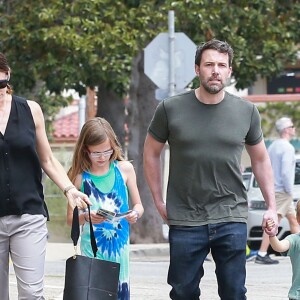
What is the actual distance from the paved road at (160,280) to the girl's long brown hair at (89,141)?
287 centimetres

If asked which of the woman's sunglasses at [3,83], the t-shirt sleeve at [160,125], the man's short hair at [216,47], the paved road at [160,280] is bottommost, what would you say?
the paved road at [160,280]

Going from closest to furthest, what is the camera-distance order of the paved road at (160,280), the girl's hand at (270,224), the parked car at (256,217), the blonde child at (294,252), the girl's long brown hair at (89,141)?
the girl's hand at (270,224)
the girl's long brown hair at (89,141)
the blonde child at (294,252)
the paved road at (160,280)
the parked car at (256,217)

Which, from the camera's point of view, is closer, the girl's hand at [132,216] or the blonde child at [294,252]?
the girl's hand at [132,216]

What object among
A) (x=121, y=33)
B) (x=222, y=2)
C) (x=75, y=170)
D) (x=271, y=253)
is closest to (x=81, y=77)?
(x=121, y=33)

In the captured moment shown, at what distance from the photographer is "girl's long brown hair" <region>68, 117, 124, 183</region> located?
25.4ft

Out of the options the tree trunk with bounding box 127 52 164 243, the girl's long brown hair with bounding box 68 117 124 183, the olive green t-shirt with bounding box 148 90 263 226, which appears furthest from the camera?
the tree trunk with bounding box 127 52 164 243

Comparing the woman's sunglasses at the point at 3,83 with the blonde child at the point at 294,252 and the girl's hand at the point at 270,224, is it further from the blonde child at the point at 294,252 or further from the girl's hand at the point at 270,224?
the blonde child at the point at 294,252

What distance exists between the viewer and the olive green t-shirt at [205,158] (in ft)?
23.1

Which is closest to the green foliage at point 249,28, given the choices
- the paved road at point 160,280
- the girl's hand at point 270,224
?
the paved road at point 160,280

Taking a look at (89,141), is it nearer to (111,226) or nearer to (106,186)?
(106,186)

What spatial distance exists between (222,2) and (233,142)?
41.6 ft

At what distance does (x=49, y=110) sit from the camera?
31.9m

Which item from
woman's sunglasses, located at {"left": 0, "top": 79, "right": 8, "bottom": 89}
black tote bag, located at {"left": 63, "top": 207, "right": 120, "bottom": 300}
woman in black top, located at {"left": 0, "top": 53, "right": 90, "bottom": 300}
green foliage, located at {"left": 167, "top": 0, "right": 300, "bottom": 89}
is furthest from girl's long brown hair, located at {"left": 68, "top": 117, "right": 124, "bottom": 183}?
green foliage, located at {"left": 167, "top": 0, "right": 300, "bottom": 89}

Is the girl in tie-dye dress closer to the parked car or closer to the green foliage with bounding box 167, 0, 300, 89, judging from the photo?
the parked car
